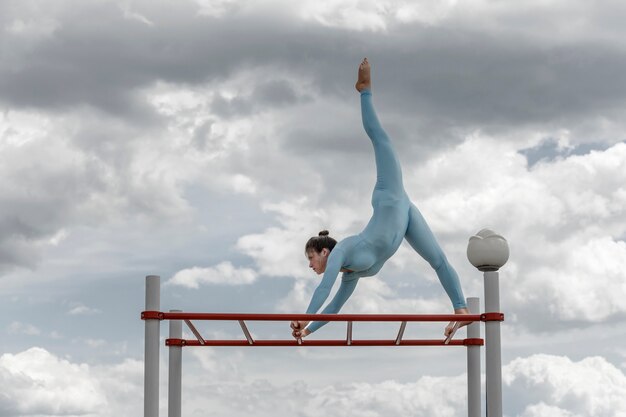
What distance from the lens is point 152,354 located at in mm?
8289

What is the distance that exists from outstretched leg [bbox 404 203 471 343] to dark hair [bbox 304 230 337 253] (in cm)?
74

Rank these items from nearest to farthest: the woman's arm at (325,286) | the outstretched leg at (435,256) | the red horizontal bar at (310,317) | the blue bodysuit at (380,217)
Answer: the red horizontal bar at (310,317)
the woman's arm at (325,286)
the blue bodysuit at (380,217)
the outstretched leg at (435,256)

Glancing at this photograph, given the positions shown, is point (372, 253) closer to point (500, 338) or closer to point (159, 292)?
point (500, 338)

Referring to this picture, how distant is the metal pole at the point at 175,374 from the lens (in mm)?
9070

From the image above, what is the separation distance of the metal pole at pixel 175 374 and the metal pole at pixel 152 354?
0.73 metres

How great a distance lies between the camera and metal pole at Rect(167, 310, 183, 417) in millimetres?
9070

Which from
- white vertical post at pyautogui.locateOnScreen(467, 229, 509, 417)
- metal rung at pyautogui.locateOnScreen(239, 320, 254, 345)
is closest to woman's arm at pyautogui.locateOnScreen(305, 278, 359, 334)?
metal rung at pyautogui.locateOnScreen(239, 320, 254, 345)

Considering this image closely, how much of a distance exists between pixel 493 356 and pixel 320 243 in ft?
6.30

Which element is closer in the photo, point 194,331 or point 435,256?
point 194,331

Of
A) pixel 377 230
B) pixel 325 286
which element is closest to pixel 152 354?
pixel 325 286

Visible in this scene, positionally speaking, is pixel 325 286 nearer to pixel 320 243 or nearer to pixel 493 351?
pixel 320 243

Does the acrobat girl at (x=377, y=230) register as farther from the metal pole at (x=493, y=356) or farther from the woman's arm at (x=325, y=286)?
the metal pole at (x=493, y=356)

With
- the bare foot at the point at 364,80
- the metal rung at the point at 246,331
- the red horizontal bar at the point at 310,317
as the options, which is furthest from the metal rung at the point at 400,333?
the bare foot at the point at 364,80

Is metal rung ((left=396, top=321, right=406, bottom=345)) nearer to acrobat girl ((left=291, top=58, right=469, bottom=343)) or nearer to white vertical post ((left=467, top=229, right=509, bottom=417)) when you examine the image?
acrobat girl ((left=291, top=58, right=469, bottom=343))
